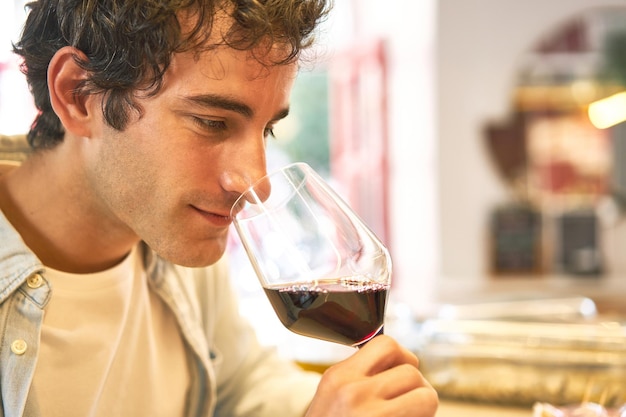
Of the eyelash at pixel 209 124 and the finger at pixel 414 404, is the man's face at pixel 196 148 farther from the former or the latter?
the finger at pixel 414 404

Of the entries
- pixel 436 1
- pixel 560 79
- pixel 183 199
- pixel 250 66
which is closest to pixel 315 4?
pixel 250 66

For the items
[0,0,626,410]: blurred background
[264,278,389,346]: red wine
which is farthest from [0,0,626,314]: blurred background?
[264,278,389,346]: red wine

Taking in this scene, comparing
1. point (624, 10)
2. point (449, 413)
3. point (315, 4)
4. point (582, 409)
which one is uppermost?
point (624, 10)

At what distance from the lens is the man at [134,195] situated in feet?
3.75

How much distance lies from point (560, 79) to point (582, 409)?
4891 millimetres

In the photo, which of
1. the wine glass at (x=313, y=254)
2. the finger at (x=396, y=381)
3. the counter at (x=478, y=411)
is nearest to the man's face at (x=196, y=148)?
the wine glass at (x=313, y=254)

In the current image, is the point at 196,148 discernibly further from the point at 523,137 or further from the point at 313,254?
the point at 523,137

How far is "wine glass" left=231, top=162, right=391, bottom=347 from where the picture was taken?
101 centimetres

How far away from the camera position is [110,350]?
1318 millimetres

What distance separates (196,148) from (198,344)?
465 mm

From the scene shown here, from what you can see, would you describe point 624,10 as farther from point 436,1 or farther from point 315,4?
point 315,4

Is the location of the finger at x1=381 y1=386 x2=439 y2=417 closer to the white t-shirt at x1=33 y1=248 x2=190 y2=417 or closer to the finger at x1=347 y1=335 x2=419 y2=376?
the finger at x1=347 y1=335 x2=419 y2=376

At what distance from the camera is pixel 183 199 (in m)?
1.18


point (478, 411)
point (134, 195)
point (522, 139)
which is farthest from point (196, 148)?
point (522, 139)
